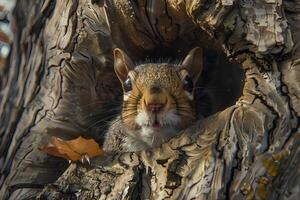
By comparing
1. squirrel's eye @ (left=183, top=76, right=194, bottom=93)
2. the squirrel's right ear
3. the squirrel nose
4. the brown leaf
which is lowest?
the brown leaf

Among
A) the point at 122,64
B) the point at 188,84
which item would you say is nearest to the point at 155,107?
the point at 188,84

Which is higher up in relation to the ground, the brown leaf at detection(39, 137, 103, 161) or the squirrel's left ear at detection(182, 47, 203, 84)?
the squirrel's left ear at detection(182, 47, 203, 84)

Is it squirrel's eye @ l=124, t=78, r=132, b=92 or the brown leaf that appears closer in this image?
the brown leaf

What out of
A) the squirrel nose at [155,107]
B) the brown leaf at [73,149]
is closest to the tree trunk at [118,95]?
the brown leaf at [73,149]

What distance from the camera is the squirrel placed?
135 inches

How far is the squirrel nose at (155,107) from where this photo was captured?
3359 millimetres

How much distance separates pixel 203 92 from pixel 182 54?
267mm

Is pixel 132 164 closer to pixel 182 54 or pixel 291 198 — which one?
pixel 291 198

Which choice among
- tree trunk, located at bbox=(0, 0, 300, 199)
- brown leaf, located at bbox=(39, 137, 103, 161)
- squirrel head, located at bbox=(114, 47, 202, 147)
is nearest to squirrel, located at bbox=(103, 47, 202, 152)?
squirrel head, located at bbox=(114, 47, 202, 147)

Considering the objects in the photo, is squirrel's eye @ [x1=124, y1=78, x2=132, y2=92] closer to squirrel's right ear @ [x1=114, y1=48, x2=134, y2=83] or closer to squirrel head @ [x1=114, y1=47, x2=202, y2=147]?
squirrel head @ [x1=114, y1=47, x2=202, y2=147]

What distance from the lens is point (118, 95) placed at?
13.7 ft

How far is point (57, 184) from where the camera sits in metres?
3.32

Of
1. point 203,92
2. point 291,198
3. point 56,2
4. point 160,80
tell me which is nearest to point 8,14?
point 56,2

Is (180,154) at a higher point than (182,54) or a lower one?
lower
